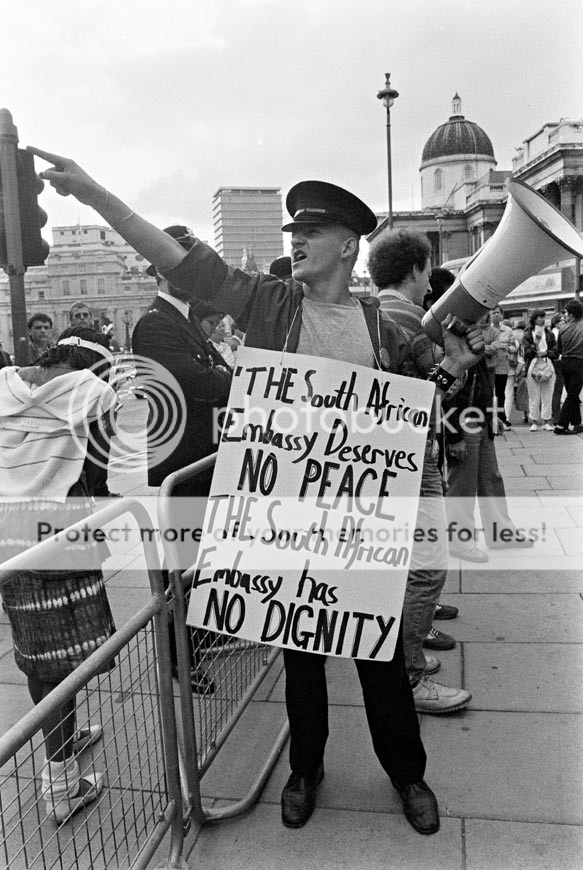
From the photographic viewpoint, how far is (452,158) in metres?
97.4

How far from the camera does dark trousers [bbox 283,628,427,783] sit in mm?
2422

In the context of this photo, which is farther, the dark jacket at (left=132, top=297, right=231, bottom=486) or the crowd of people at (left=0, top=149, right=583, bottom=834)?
the dark jacket at (left=132, top=297, right=231, bottom=486)

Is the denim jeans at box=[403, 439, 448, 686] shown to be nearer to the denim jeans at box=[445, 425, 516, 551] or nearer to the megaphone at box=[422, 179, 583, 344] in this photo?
the megaphone at box=[422, 179, 583, 344]

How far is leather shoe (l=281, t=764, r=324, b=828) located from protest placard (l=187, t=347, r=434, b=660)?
0.53 meters

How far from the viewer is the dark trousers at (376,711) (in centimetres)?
242

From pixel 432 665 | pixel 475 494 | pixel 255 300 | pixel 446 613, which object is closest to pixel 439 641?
pixel 432 665

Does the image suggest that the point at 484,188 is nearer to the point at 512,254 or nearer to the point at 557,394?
the point at 557,394

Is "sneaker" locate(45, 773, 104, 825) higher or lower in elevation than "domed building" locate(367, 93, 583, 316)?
lower

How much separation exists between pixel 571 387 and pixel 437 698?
8.03 m

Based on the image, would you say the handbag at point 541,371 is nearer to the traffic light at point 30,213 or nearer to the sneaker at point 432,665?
the traffic light at point 30,213

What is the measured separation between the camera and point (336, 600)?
2314 mm

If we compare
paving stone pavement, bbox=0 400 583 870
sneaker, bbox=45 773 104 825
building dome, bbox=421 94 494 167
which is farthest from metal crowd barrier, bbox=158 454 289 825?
building dome, bbox=421 94 494 167

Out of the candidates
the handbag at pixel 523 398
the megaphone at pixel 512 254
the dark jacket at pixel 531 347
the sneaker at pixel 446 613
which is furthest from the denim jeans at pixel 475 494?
the dark jacket at pixel 531 347

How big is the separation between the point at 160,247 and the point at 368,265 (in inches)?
55.8
